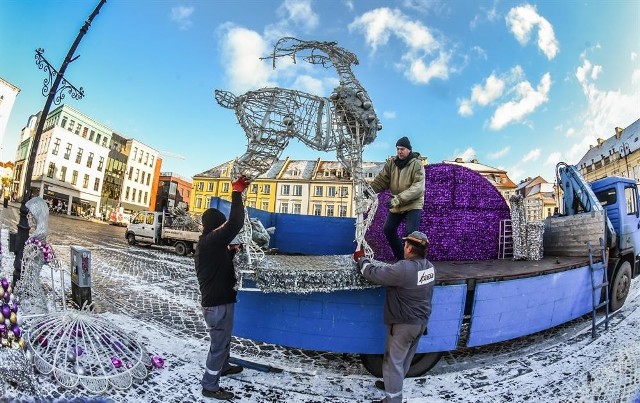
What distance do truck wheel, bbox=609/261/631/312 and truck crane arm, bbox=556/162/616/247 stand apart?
0.70m

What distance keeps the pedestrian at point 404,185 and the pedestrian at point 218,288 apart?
66.3 inches

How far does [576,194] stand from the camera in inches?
275

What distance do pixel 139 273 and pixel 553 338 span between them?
9.46 m

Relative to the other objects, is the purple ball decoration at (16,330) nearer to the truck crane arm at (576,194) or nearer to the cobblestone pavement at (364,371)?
the cobblestone pavement at (364,371)

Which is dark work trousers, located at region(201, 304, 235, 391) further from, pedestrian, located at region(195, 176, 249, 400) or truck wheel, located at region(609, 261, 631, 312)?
truck wheel, located at region(609, 261, 631, 312)

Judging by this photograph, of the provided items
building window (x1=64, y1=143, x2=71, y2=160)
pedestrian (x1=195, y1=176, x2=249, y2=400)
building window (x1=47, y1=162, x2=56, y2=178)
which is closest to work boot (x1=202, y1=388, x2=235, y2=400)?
pedestrian (x1=195, y1=176, x2=249, y2=400)

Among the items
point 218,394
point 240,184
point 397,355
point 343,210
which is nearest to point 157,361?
point 218,394

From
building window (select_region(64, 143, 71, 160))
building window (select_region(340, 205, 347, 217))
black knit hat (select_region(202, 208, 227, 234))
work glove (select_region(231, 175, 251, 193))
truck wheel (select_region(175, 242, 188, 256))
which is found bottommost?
truck wheel (select_region(175, 242, 188, 256))

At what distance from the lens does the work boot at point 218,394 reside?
2.88m

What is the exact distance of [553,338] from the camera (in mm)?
5000

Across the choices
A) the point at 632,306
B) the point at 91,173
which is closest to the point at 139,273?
the point at 632,306

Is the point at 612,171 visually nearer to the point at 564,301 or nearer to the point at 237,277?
the point at 564,301

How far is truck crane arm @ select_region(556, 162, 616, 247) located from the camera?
6129 millimetres

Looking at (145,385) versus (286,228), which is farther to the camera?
(286,228)
